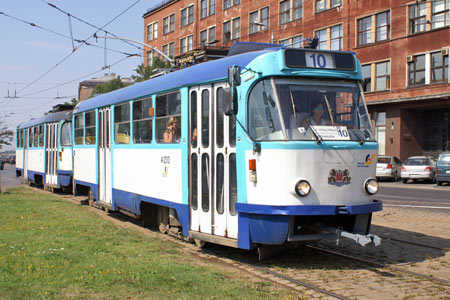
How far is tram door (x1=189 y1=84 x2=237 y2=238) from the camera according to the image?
847 cm

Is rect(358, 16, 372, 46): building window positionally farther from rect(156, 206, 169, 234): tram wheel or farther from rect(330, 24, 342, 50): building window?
rect(156, 206, 169, 234): tram wheel

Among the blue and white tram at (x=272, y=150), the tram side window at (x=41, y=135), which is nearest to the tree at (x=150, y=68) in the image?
the tram side window at (x=41, y=135)

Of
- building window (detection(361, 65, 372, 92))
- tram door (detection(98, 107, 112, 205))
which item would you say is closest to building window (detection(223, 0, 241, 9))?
building window (detection(361, 65, 372, 92))

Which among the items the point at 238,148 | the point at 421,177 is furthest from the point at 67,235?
the point at 421,177

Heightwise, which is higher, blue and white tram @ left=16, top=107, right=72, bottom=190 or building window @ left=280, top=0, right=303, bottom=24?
building window @ left=280, top=0, right=303, bottom=24

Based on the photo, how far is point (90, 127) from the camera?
15430mm

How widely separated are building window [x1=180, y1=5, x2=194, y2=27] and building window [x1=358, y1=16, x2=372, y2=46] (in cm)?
2253

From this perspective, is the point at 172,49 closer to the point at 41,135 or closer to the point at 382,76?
the point at 382,76

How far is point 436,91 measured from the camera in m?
33.8

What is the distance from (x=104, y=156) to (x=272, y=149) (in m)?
7.39

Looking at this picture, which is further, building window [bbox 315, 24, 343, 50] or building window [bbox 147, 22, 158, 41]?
building window [bbox 147, 22, 158, 41]

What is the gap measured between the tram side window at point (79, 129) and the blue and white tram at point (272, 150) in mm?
6961

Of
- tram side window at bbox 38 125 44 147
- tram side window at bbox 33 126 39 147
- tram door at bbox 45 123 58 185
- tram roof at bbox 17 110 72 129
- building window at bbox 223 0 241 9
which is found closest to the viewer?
tram roof at bbox 17 110 72 129

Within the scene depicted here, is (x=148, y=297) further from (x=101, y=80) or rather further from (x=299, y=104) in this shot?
→ (x=101, y=80)
